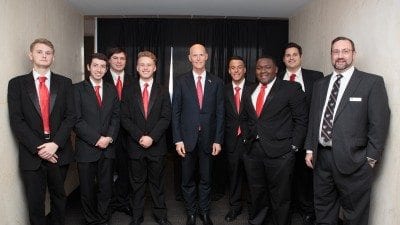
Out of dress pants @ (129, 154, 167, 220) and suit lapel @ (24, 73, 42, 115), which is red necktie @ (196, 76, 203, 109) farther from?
suit lapel @ (24, 73, 42, 115)

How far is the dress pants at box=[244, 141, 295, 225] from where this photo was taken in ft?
9.73

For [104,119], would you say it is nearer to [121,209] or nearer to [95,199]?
[95,199]

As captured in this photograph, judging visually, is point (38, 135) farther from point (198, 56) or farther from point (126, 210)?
point (198, 56)

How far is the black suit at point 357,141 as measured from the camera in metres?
2.39

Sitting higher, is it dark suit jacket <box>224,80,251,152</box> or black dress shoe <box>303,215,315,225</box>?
dark suit jacket <box>224,80,251,152</box>

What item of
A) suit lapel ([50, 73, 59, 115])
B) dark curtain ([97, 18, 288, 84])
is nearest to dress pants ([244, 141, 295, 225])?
suit lapel ([50, 73, 59, 115])

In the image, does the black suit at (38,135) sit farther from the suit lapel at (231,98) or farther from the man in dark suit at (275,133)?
the man in dark suit at (275,133)

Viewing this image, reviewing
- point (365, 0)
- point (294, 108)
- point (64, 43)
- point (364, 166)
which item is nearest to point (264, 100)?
point (294, 108)

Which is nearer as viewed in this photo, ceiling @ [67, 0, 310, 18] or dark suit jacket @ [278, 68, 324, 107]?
dark suit jacket @ [278, 68, 324, 107]

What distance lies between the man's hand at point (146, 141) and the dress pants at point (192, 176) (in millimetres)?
386

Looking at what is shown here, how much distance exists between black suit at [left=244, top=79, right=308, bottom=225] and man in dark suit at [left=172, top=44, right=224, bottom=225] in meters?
0.41

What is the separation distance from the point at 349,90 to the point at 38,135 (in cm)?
249

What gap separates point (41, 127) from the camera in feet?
9.08

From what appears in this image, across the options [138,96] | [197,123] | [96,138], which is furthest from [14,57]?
[197,123]
